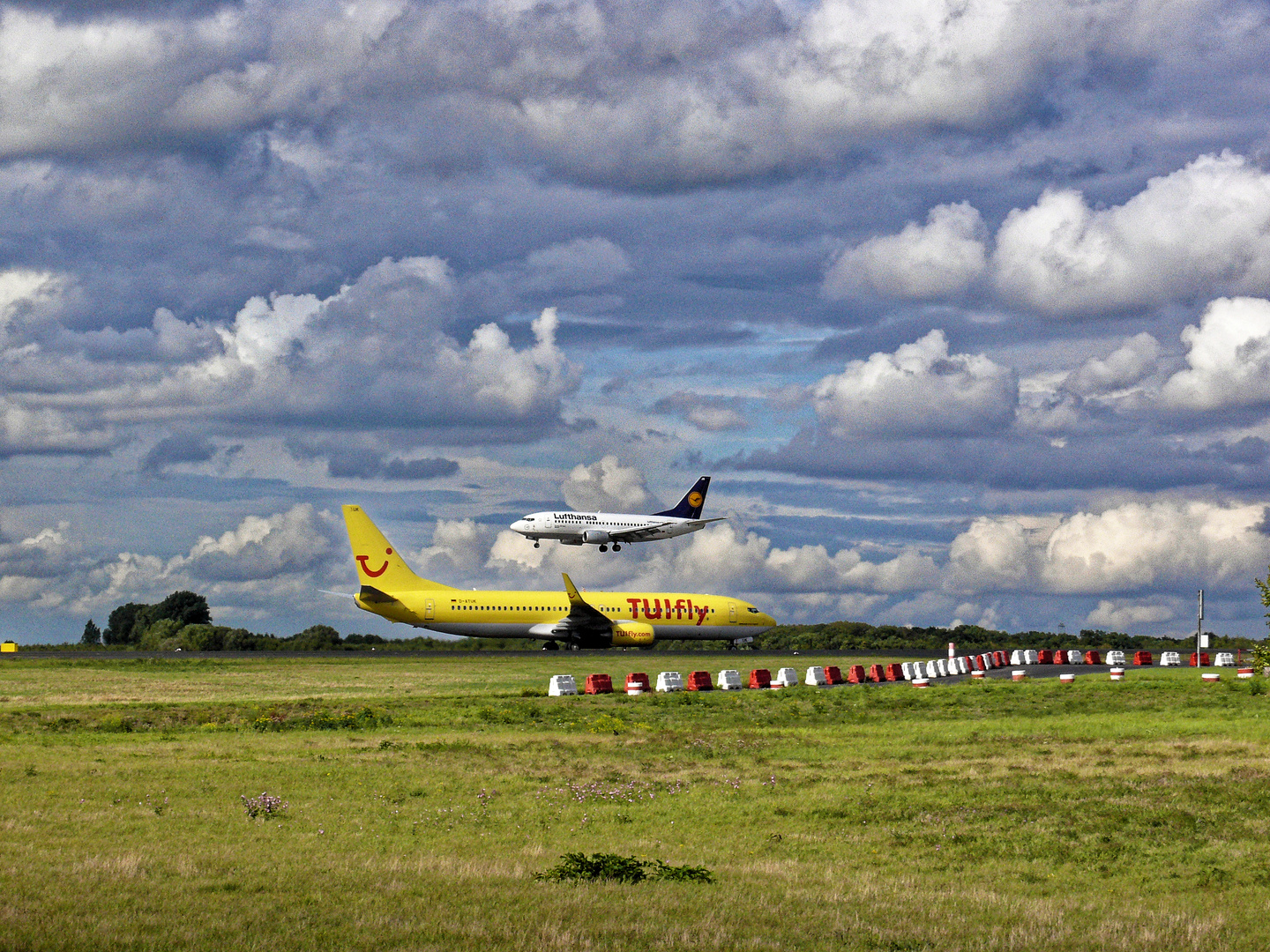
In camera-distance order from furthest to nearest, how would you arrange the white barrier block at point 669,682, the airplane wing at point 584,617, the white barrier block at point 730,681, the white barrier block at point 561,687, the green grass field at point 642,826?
1. the airplane wing at point 584,617
2. the white barrier block at point 730,681
3. the white barrier block at point 669,682
4. the white barrier block at point 561,687
5. the green grass field at point 642,826

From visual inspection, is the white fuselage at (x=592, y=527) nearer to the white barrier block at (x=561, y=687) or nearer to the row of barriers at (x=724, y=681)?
the row of barriers at (x=724, y=681)

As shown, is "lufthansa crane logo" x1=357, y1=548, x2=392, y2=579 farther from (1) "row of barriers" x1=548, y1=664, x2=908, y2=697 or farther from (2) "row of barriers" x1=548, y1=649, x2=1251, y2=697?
(1) "row of barriers" x1=548, y1=664, x2=908, y2=697

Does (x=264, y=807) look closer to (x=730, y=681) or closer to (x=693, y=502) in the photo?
(x=730, y=681)

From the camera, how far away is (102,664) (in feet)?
260

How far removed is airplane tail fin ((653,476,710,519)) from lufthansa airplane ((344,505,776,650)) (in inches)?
1090

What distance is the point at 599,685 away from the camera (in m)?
50.9

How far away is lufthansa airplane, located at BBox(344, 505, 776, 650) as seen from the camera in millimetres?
96438

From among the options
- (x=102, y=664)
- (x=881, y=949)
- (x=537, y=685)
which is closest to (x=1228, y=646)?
(x=537, y=685)

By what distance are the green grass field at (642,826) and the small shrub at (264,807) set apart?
238 mm

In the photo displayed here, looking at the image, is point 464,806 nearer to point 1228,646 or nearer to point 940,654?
point 940,654

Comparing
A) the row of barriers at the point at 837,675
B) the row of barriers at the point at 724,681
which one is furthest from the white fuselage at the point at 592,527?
the row of barriers at the point at 724,681

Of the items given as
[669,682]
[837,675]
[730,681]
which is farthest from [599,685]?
[837,675]

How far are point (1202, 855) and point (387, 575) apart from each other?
8387cm

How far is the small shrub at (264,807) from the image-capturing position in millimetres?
22438
